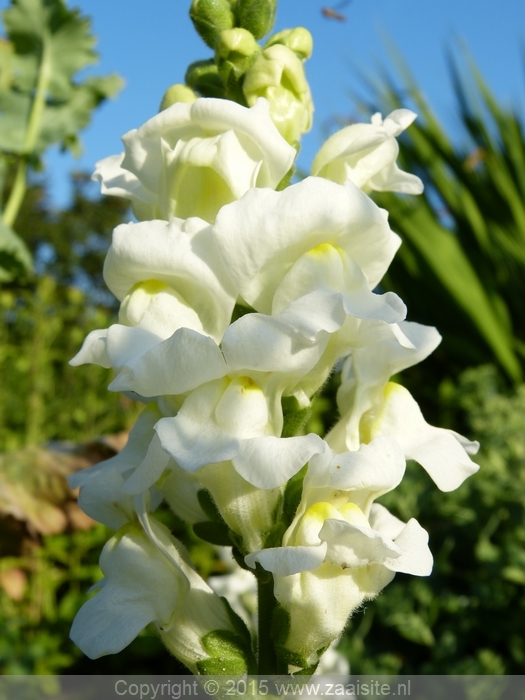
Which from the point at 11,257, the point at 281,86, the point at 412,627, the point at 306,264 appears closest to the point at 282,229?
the point at 306,264

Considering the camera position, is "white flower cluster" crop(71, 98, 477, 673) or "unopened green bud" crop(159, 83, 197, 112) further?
"unopened green bud" crop(159, 83, 197, 112)

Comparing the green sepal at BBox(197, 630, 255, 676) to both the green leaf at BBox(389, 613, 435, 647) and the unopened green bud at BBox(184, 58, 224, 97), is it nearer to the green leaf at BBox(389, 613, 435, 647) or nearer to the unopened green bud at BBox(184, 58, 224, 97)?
the unopened green bud at BBox(184, 58, 224, 97)

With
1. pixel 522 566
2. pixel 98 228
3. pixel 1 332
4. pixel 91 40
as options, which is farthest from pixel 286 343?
pixel 98 228

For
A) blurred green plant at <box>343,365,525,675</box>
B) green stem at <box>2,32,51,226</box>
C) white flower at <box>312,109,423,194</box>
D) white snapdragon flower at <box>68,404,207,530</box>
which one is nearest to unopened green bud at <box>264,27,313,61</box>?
white flower at <box>312,109,423,194</box>

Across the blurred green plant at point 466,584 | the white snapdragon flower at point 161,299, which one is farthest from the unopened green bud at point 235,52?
the blurred green plant at point 466,584

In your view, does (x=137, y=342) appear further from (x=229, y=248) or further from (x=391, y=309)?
(x=391, y=309)

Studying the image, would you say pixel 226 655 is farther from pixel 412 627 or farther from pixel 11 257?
pixel 412 627
